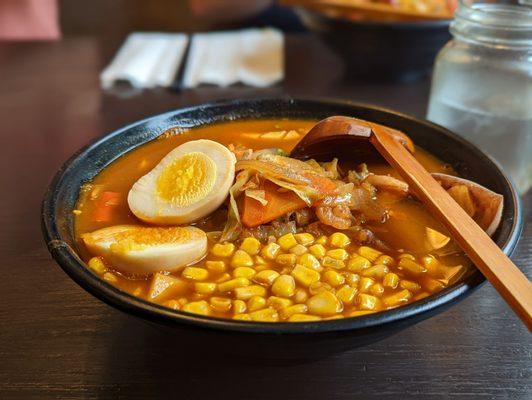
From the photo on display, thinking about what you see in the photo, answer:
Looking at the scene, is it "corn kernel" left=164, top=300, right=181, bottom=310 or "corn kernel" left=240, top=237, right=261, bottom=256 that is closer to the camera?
"corn kernel" left=164, top=300, right=181, bottom=310

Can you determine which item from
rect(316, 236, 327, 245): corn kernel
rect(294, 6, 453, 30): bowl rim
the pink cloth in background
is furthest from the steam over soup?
the pink cloth in background

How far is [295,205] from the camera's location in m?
1.47

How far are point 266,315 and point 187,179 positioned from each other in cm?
47

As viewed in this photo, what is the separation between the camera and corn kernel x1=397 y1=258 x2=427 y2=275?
135 cm

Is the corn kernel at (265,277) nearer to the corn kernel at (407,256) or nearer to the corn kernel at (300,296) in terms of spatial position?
the corn kernel at (300,296)

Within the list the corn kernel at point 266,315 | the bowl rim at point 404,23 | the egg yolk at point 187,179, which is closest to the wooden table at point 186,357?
the corn kernel at point 266,315

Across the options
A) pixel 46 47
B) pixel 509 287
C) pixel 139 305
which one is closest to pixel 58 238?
pixel 139 305

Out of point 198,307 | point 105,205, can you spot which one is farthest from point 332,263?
point 105,205

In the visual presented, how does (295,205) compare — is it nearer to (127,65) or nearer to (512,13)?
(512,13)

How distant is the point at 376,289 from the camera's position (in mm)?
1305

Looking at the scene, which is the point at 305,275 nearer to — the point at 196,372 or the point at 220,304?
the point at 220,304

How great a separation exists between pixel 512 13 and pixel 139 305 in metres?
1.72

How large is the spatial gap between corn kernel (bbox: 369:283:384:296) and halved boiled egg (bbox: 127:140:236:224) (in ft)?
1.45

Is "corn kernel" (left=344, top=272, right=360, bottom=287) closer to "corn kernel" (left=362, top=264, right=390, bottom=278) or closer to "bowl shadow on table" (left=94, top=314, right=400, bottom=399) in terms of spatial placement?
"corn kernel" (left=362, top=264, right=390, bottom=278)
